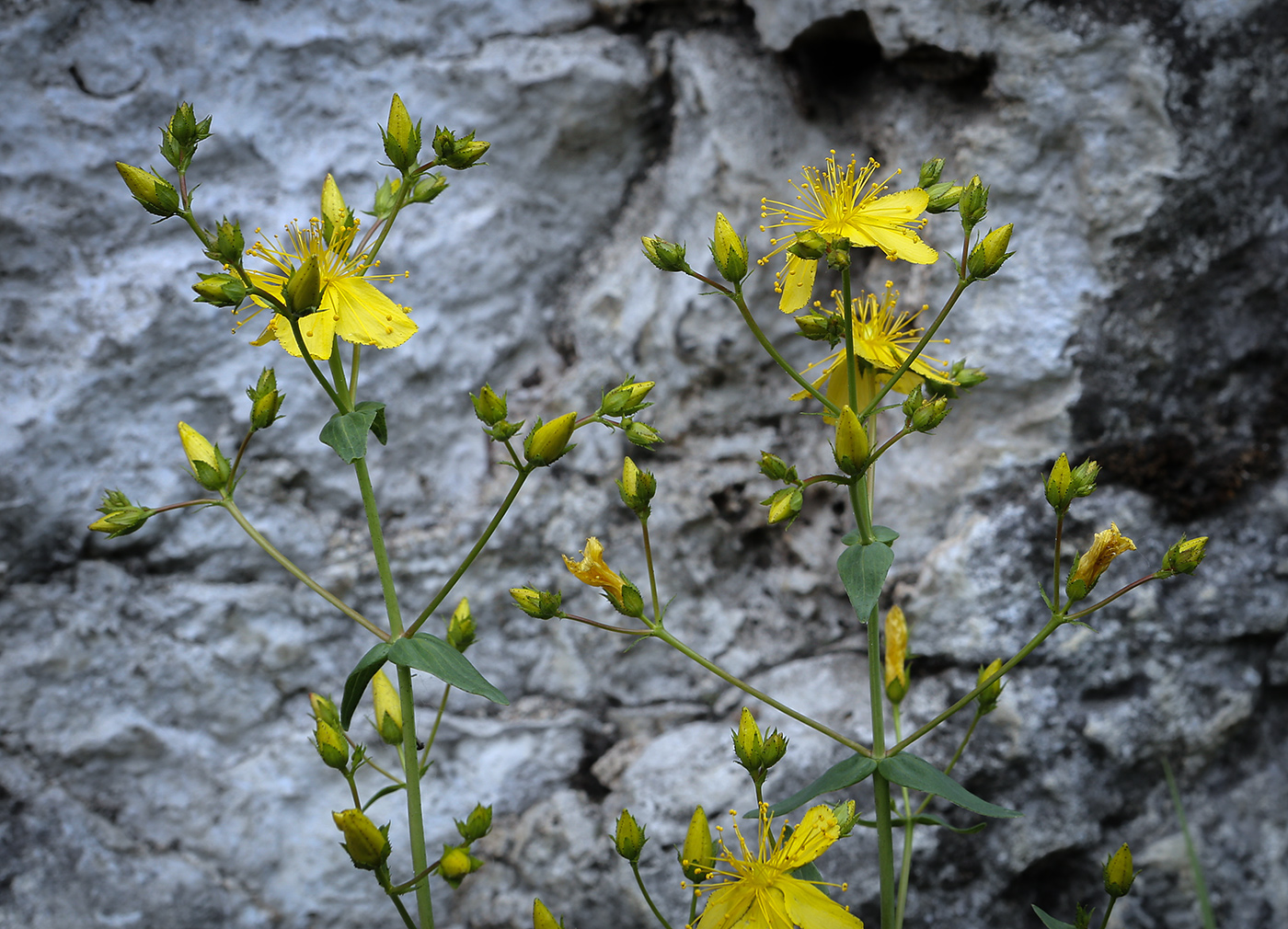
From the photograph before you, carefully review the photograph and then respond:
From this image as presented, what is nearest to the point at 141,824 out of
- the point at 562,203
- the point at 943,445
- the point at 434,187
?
the point at 434,187

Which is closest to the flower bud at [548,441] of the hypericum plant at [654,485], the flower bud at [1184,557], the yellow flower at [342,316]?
the hypericum plant at [654,485]

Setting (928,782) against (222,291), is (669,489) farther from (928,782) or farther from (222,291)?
(222,291)

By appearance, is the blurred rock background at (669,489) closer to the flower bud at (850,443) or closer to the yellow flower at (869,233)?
the yellow flower at (869,233)

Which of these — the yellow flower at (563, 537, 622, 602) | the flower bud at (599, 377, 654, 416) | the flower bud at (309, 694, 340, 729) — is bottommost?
the flower bud at (309, 694, 340, 729)

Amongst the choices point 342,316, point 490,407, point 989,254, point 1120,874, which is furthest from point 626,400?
point 1120,874

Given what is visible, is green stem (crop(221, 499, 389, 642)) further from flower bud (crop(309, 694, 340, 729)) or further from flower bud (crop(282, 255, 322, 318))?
flower bud (crop(282, 255, 322, 318))

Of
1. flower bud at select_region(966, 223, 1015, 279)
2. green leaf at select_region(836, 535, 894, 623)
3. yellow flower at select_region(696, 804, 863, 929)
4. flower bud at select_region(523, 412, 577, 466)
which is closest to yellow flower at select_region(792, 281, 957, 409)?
flower bud at select_region(966, 223, 1015, 279)

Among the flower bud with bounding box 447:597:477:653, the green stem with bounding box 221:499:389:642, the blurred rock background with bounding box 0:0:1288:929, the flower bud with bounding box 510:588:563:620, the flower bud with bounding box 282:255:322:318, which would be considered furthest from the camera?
the blurred rock background with bounding box 0:0:1288:929

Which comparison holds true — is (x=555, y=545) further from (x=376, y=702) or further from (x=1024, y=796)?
(x=1024, y=796)
